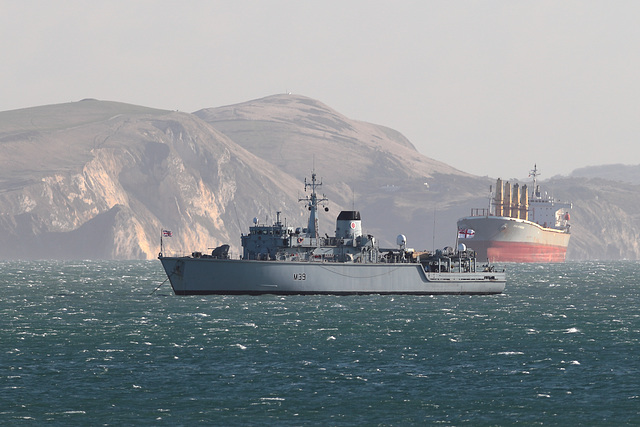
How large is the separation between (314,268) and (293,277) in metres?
2.02

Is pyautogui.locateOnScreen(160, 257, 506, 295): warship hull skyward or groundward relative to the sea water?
skyward

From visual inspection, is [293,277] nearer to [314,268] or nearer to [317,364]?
[314,268]

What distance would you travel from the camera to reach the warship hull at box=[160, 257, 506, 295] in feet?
270

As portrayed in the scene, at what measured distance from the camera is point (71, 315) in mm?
71062

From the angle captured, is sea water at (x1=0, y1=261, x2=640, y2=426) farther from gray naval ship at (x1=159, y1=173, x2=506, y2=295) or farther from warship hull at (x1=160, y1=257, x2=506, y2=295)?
gray naval ship at (x1=159, y1=173, x2=506, y2=295)

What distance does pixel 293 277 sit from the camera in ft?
272

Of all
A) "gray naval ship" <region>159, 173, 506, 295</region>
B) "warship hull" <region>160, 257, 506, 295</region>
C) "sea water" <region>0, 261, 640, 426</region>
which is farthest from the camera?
"gray naval ship" <region>159, 173, 506, 295</region>

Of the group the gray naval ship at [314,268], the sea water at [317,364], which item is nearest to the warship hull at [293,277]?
the gray naval ship at [314,268]

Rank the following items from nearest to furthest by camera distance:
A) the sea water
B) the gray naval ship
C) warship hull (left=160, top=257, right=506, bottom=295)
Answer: the sea water < warship hull (left=160, top=257, right=506, bottom=295) < the gray naval ship

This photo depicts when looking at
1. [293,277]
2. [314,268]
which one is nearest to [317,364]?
[293,277]

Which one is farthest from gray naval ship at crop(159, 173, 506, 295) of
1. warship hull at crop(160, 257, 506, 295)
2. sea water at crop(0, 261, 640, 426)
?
sea water at crop(0, 261, 640, 426)

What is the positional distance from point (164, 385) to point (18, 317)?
110ft

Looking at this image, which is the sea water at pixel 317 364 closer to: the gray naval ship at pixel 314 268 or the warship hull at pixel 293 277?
the warship hull at pixel 293 277

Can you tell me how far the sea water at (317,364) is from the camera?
116ft
